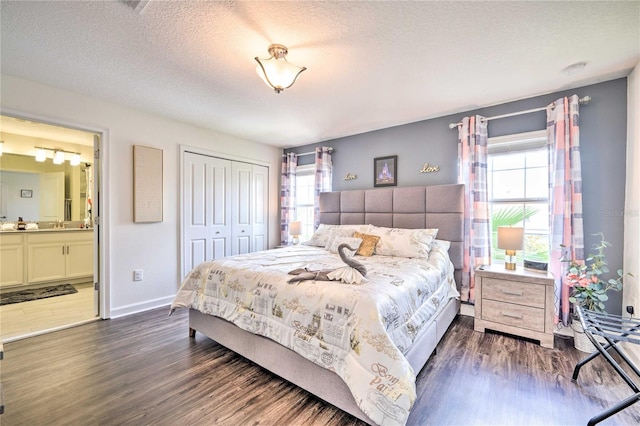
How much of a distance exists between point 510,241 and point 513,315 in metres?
0.71

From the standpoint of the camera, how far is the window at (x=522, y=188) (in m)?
2.83

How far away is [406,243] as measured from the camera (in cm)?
288

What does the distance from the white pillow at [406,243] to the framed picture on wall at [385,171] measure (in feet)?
3.27

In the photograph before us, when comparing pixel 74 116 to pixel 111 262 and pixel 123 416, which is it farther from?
pixel 123 416

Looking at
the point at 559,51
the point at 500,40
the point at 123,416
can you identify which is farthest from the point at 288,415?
the point at 559,51

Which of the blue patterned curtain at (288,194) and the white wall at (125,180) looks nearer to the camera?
the white wall at (125,180)

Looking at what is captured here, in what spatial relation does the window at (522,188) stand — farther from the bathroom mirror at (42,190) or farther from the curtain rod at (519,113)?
the bathroom mirror at (42,190)

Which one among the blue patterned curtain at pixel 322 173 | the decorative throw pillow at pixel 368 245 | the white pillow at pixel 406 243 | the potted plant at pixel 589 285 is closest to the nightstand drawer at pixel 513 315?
the potted plant at pixel 589 285

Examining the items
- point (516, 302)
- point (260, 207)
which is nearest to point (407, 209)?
point (516, 302)

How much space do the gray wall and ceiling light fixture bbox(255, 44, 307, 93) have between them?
7.08ft

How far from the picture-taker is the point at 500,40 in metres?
1.91

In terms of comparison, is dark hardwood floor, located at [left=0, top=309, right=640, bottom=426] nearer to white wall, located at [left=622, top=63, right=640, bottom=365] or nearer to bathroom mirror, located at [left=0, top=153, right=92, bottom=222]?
white wall, located at [left=622, top=63, right=640, bottom=365]

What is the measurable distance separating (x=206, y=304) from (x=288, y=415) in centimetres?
118

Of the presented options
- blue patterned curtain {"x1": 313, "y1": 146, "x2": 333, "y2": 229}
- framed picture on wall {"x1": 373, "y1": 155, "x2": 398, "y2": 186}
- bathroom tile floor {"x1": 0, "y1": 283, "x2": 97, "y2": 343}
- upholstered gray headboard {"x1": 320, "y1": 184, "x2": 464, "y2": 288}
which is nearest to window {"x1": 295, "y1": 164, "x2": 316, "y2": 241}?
blue patterned curtain {"x1": 313, "y1": 146, "x2": 333, "y2": 229}
